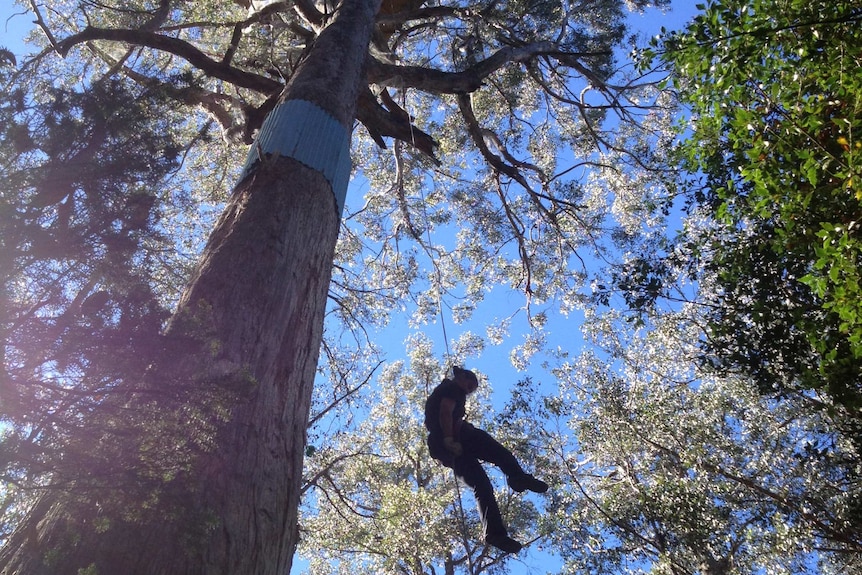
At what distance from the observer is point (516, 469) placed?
4.84 meters

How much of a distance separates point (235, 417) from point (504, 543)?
321cm

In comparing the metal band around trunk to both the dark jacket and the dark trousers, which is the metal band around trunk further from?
the dark trousers

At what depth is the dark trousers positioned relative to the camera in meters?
4.80

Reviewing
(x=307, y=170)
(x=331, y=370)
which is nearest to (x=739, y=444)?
(x=331, y=370)

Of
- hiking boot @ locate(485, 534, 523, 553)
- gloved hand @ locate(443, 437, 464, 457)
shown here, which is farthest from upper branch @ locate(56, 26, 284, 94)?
hiking boot @ locate(485, 534, 523, 553)

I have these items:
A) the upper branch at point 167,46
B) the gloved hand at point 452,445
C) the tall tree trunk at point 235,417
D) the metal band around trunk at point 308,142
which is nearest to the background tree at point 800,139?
the metal band around trunk at point 308,142

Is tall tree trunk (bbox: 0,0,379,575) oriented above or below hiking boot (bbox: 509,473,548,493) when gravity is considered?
below

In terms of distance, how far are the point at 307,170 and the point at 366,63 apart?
2.03 m

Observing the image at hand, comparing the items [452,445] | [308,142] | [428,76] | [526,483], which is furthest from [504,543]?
[428,76]

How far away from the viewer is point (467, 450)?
507cm

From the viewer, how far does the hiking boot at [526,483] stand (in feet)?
15.1

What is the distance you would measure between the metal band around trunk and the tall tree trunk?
0.09 metres

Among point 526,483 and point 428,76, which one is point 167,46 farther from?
point 526,483

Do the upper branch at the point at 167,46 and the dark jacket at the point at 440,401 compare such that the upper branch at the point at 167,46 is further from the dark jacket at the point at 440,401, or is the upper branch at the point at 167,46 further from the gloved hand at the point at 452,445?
the gloved hand at the point at 452,445
